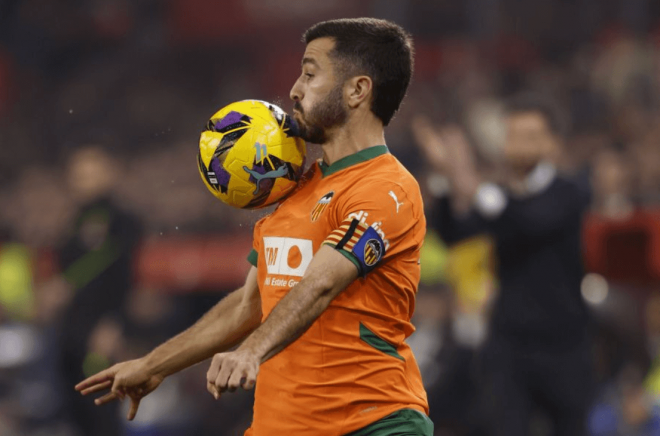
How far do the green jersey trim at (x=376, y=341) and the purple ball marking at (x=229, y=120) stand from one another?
2.57ft

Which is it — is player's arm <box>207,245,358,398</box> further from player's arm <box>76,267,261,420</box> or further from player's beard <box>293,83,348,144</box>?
player's arm <box>76,267,261,420</box>

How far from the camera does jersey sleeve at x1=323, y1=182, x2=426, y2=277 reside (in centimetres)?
314

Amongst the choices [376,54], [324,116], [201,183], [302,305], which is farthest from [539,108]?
[201,183]

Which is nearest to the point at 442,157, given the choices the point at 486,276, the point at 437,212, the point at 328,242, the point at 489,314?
the point at 437,212

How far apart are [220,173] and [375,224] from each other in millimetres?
604

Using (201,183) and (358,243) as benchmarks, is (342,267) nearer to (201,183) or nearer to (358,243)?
(358,243)

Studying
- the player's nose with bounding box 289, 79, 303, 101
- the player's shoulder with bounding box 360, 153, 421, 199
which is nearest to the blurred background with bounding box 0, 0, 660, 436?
the player's nose with bounding box 289, 79, 303, 101

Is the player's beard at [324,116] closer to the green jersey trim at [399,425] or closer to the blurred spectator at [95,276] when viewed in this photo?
the green jersey trim at [399,425]

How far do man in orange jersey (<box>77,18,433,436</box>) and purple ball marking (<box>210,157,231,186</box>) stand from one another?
0.19m

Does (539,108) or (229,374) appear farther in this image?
(539,108)

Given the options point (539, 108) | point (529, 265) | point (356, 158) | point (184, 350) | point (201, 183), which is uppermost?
point (356, 158)

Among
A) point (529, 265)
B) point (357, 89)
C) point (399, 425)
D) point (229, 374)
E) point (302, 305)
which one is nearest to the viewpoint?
point (229, 374)

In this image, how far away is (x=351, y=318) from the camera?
329cm

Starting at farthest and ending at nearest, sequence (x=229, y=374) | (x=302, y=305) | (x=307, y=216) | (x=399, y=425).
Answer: (x=307, y=216), (x=399, y=425), (x=302, y=305), (x=229, y=374)
